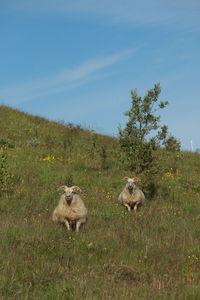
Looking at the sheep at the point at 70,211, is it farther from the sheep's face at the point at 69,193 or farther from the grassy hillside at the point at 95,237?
the grassy hillside at the point at 95,237

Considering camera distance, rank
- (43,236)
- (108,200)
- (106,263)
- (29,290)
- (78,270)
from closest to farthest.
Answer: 1. (29,290)
2. (78,270)
3. (106,263)
4. (43,236)
5. (108,200)

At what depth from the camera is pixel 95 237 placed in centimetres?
923

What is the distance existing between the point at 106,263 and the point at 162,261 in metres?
1.22

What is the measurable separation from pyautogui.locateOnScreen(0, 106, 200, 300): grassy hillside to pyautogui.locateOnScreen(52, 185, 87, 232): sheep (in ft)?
0.99

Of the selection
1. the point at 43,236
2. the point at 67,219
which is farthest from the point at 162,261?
the point at 67,219

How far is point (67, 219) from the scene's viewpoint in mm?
10742

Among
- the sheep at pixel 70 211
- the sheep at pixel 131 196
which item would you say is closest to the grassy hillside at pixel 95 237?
the sheep at pixel 70 211

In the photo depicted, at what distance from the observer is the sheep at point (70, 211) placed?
34.7 ft

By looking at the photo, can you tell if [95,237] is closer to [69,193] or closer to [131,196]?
[69,193]

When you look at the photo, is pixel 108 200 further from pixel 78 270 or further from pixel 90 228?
pixel 78 270

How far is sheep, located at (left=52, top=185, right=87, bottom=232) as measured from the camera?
10562 millimetres

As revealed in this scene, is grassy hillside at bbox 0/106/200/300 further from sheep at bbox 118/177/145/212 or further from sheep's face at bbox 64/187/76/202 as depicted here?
sheep's face at bbox 64/187/76/202

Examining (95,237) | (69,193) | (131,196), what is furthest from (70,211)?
(131,196)

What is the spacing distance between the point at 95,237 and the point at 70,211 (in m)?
1.63
